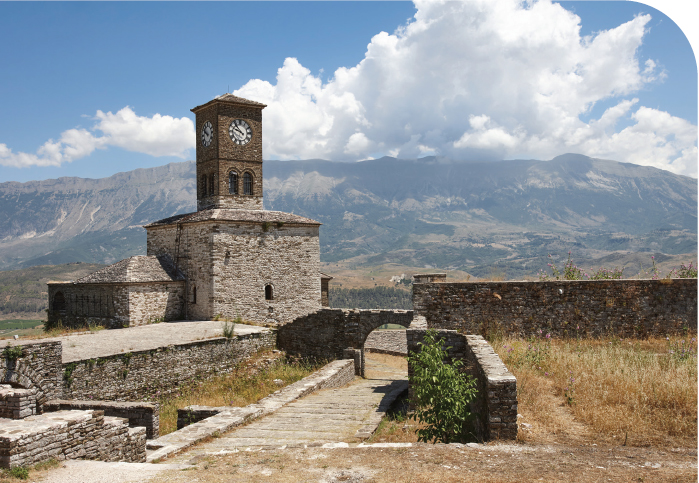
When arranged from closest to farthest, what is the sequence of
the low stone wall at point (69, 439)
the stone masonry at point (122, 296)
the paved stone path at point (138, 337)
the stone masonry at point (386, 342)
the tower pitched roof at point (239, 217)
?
the low stone wall at point (69, 439)
the paved stone path at point (138, 337)
the stone masonry at point (122, 296)
the tower pitched roof at point (239, 217)
the stone masonry at point (386, 342)

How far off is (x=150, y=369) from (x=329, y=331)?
8.30 m

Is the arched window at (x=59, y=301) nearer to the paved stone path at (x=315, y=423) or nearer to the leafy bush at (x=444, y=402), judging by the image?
the paved stone path at (x=315, y=423)

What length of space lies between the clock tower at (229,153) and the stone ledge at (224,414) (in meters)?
14.7

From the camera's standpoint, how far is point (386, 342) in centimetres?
3244

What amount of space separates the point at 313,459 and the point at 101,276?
20600 millimetres

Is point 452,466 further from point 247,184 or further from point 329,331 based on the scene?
point 247,184

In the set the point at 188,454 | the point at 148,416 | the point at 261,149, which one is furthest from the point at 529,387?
the point at 261,149

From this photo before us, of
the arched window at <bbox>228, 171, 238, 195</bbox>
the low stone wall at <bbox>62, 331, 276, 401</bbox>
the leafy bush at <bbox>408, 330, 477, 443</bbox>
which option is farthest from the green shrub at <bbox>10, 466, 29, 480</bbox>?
the arched window at <bbox>228, 171, 238, 195</bbox>

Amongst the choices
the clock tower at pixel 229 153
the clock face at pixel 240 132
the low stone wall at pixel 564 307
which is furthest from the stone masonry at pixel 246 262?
the low stone wall at pixel 564 307

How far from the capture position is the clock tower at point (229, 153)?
93.2 feet

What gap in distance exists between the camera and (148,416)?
10.9 metres

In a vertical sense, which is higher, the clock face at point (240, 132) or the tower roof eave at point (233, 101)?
the tower roof eave at point (233, 101)

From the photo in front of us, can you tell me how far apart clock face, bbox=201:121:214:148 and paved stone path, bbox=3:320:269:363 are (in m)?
11.1

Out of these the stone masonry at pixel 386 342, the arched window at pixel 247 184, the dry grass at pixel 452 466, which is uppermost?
the arched window at pixel 247 184
